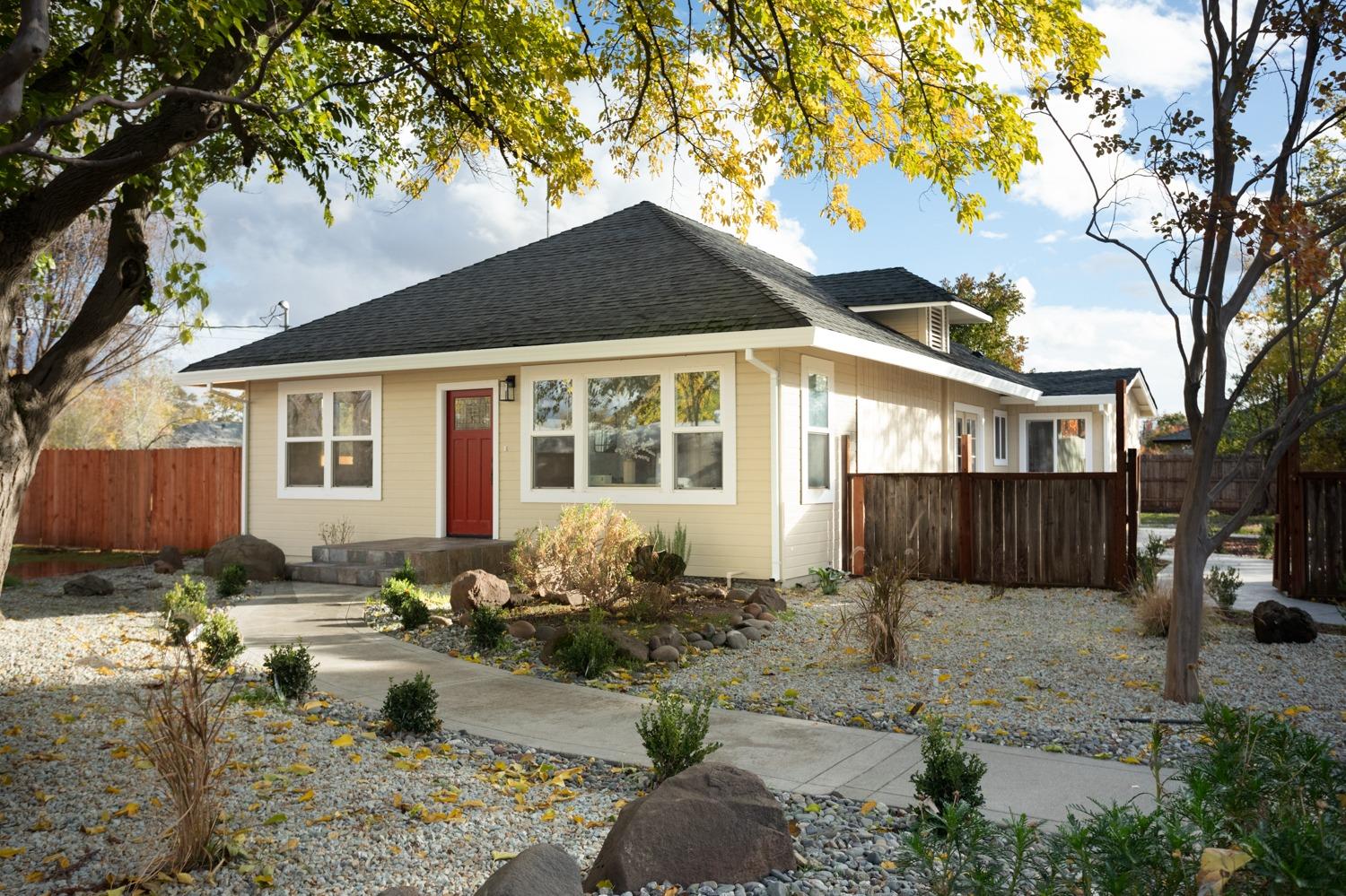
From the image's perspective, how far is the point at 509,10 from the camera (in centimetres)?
944

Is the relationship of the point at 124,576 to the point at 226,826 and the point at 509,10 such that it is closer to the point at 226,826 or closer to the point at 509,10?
the point at 509,10

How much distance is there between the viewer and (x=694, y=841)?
330 cm

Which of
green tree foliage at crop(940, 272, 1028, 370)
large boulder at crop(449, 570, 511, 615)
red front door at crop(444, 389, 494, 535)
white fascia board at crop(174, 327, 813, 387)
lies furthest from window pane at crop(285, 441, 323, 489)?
green tree foliage at crop(940, 272, 1028, 370)

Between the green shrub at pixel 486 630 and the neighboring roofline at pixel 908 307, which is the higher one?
the neighboring roofline at pixel 908 307

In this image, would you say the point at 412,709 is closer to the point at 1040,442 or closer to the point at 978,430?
the point at 978,430

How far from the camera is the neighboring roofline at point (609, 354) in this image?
10.5 metres

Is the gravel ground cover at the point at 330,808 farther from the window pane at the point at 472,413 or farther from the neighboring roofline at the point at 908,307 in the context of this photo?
the neighboring roofline at the point at 908,307

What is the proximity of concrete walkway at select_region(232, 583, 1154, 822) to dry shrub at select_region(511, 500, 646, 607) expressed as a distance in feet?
6.42

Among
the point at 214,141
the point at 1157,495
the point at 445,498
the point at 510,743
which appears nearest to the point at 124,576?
the point at 445,498

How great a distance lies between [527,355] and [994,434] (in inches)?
472

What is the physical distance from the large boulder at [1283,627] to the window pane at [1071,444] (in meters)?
15.1

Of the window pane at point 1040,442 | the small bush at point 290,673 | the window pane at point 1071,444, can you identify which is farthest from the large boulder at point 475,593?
the window pane at point 1071,444

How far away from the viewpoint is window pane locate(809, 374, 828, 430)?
1187 cm

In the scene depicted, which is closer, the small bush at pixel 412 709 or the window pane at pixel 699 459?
the small bush at pixel 412 709
